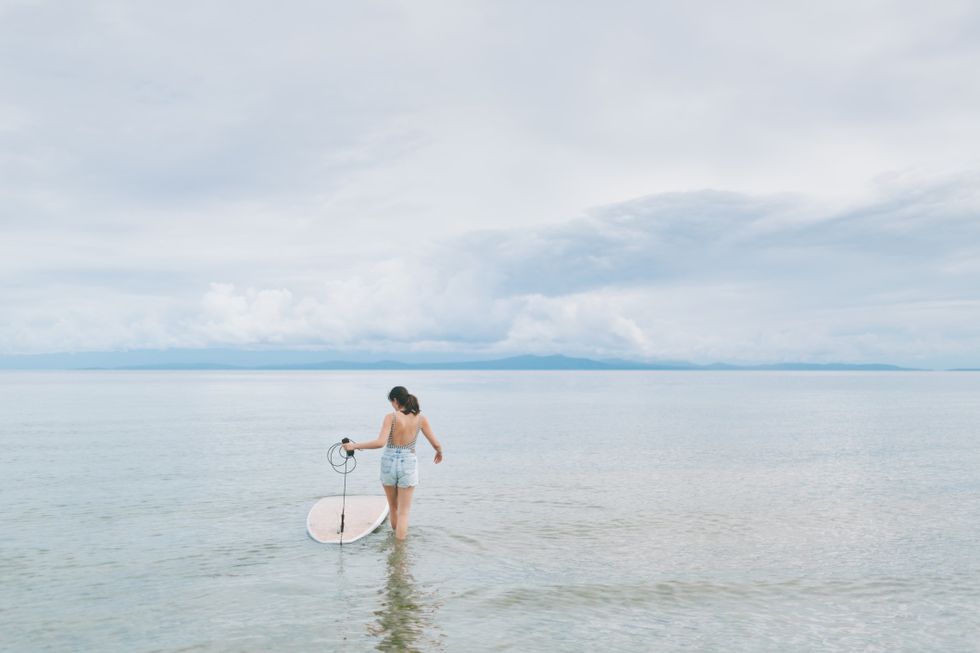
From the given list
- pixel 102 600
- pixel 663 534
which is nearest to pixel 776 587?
pixel 663 534

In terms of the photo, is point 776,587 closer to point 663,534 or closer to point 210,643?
point 663,534

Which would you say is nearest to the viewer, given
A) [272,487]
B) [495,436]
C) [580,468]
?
[272,487]

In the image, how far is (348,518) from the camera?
19.3m

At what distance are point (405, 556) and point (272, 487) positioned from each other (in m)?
12.6

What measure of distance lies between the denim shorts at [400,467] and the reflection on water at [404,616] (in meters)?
1.90

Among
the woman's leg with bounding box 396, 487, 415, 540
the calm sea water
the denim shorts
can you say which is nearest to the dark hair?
the denim shorts

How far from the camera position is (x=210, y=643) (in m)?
11.2

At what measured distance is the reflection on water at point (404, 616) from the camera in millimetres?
11219

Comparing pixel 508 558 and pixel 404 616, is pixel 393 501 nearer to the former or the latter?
pixel 508 558

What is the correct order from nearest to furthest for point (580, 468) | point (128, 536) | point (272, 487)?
point (128, 536) < point (272, 487) < point (580, 468)

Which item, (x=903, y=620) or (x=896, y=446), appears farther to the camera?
(x=896, y=446)

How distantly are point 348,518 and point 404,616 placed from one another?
23.5 ft

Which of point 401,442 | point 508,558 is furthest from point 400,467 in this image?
point 508,558

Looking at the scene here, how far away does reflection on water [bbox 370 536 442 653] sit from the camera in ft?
36.8
